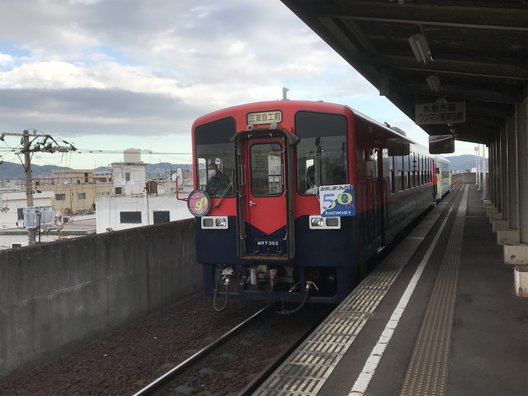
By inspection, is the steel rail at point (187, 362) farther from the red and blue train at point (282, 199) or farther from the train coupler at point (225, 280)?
the red and blue train at point (282, 199)

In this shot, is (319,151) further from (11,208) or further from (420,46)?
(11,208)

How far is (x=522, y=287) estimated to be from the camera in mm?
6746

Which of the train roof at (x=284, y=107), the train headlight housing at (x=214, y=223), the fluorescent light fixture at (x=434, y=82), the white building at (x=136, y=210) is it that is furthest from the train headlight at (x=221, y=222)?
the white building at (x=136, y=210)

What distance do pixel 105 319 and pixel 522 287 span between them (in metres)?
6.23

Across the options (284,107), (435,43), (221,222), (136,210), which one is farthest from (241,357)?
(136,210)

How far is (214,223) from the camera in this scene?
725 cm

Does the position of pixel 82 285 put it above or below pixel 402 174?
below

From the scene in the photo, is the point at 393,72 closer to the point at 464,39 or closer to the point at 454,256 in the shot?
the point at 464,39

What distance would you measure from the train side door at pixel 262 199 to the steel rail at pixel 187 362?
120 centimetres

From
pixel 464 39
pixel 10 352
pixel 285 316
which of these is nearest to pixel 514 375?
pixel 285 316

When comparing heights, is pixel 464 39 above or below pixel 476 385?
above

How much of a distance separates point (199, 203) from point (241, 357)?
2277mm

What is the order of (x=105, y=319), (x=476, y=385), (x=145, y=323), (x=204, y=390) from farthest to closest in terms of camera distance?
(x=145, y=323) < (x=105, y=319) < (x=204, y=390) < (x=476, y=385)

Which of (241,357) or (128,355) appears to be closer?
(241,357)
